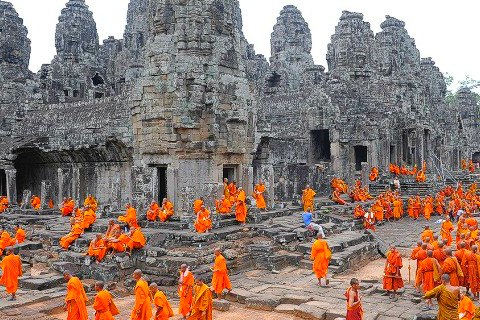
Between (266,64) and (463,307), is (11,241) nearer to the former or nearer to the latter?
(463,307)

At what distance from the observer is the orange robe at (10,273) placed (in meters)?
10.1

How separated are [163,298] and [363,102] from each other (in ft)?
68.6

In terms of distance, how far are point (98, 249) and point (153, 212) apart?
9.64 ft

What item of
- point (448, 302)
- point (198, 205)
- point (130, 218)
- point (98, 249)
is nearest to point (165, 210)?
point (130, 218)

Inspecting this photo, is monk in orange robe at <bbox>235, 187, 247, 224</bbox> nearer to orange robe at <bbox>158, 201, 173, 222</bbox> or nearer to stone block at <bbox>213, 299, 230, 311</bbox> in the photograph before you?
orange robe at <bbox>158, 201, 173, 222</bbox>

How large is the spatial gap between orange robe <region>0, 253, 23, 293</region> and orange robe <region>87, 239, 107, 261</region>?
171 centimetres

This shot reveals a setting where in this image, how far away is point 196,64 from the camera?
14.7 m

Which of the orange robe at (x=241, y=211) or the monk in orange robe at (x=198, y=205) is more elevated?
the monk in orange robe at (x=198, y=205)

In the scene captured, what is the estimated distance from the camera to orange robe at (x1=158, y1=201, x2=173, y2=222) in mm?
14312

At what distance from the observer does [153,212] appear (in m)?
14.5

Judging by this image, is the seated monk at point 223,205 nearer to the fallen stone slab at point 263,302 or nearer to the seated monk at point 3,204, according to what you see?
the fallen stone slab at point 263,302

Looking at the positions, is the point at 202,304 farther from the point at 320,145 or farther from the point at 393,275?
the point at 320,145

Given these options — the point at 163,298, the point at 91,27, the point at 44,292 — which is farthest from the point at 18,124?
the point at 163,298

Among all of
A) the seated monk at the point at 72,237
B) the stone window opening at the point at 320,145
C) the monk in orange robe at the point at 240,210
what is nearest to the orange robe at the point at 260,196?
the monk in orange robe at the point at 240,210
